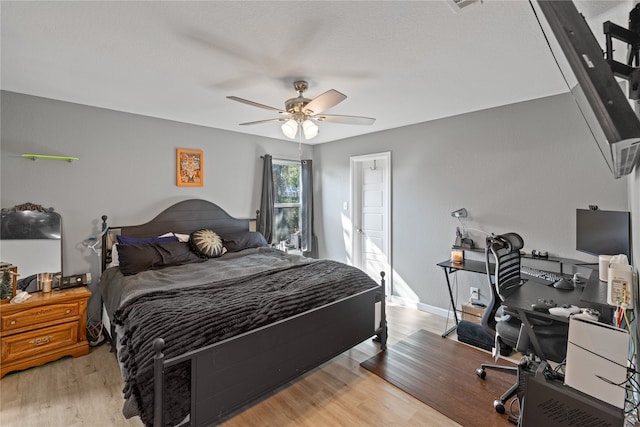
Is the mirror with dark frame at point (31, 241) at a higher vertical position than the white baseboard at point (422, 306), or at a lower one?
higher

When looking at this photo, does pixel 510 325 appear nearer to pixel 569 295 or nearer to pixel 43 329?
pixel 569 295

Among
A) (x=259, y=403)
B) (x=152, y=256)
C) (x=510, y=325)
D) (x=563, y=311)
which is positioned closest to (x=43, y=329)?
(x=152, y=256)

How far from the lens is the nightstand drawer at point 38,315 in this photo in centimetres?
246

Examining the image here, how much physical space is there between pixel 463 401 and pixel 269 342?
1.51 meters

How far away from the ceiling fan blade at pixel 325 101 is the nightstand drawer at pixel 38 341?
9.55 feet

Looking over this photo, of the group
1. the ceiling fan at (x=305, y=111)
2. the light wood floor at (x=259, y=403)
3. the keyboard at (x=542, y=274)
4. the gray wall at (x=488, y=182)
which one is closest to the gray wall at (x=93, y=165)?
the light wood floor at (x=259, y=403)

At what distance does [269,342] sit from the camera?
203 cm

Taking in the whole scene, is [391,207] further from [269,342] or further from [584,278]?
[269,342]

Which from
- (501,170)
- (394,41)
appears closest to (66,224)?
(394,41)

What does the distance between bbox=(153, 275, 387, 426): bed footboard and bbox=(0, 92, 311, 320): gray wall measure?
90.2 inches

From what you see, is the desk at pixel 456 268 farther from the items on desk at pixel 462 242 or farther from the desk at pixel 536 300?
the desk at pixel 536 300

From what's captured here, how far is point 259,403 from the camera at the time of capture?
221cm

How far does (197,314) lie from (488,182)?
321cm

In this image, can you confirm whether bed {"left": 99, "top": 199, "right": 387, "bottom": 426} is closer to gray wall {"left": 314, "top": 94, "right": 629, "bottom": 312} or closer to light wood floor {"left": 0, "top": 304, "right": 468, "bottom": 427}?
light wood floor {"left": 0, "top": 304, "right": 468, "bottom": 427}
